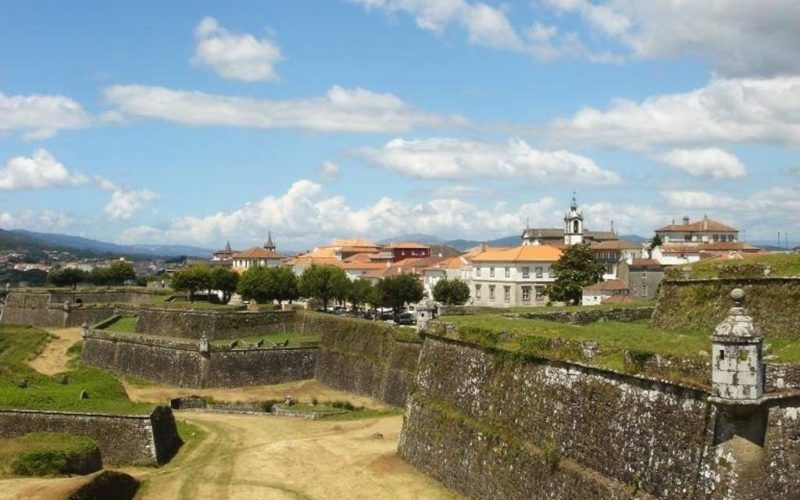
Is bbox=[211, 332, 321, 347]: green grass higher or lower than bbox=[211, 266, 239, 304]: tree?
lower

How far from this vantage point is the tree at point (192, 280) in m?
82.8

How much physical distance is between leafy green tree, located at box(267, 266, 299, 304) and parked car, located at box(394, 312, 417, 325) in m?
10.3

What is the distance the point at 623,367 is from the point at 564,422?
2.74m

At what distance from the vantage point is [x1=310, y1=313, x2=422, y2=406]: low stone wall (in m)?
42.3

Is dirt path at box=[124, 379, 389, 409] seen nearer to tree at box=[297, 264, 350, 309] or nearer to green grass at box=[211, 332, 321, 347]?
green grass at box=[211, 332, 321, 347]

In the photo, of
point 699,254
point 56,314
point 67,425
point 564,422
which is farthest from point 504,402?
point 699,254

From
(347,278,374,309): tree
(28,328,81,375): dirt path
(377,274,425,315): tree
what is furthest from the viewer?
(347,278,374,309): tree

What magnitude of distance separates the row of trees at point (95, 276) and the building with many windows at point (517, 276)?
45719 mm

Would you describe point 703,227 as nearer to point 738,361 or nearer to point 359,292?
point 359,292

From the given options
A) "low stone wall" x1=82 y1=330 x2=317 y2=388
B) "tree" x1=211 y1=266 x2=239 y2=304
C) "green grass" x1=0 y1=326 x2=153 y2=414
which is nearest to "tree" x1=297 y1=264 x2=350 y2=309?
"tree" x1=211 y1=266 x2=239 y2=304

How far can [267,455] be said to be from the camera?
30484 millimetres

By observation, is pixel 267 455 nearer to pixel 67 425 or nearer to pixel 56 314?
pixel 67 425

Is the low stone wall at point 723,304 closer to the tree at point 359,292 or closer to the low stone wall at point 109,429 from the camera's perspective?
the low stone wall at point 109,429

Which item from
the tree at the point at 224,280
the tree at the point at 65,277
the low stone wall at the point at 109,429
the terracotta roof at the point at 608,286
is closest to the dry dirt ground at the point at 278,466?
the low stone wall at the point at 109,429
